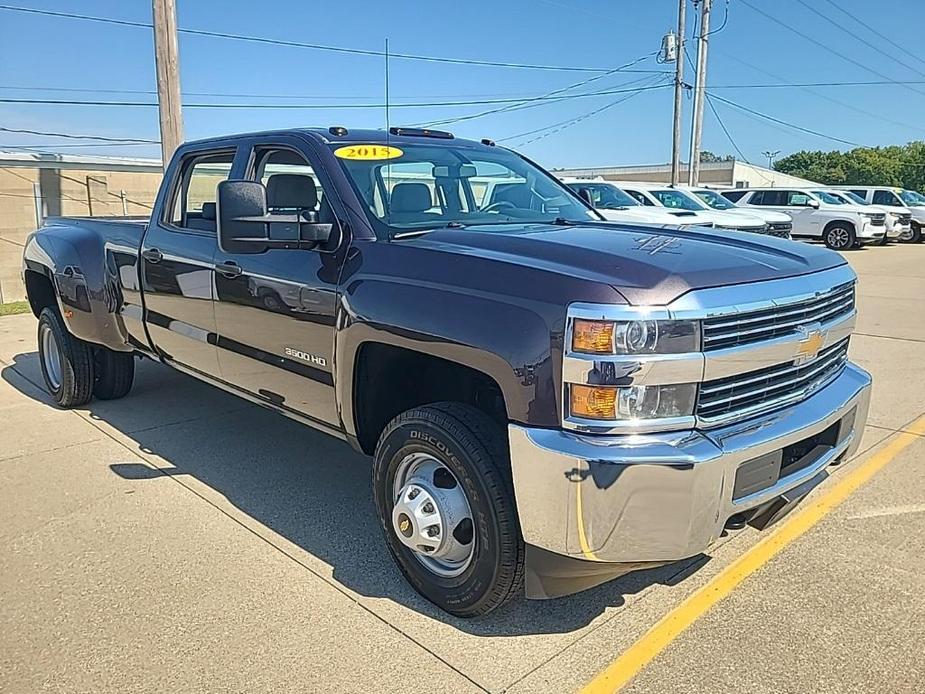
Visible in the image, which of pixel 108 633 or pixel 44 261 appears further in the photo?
pixel 44 261

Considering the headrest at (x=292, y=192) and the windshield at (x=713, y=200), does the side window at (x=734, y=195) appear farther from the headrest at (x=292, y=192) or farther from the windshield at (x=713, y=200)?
the headrest at (x=292, y=192)

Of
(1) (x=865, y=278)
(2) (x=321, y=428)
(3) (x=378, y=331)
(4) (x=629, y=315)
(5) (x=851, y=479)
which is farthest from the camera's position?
(1) (x=865, y=278)

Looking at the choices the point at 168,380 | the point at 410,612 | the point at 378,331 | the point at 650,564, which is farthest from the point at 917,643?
the point at 168,380

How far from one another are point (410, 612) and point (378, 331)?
1.13 meters

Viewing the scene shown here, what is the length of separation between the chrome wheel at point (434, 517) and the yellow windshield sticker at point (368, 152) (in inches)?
59.9

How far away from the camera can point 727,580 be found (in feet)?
11.1

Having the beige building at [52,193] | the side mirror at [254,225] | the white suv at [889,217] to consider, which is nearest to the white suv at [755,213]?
the white suv at [889,217]

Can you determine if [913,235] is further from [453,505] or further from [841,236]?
[453,505]

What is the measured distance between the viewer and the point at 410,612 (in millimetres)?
3182

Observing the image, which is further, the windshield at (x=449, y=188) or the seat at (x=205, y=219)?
the seat at (x=205, y=219)

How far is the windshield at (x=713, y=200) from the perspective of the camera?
61.1ft

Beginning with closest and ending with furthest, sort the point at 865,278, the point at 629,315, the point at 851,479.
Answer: the point at 629,315 → the point at 851,479 → the point at 865,278

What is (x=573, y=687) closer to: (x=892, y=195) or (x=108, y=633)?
(x=108, y=633)

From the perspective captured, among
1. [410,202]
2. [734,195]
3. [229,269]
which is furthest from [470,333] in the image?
[734,195]
